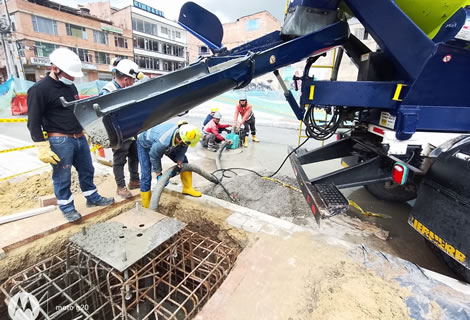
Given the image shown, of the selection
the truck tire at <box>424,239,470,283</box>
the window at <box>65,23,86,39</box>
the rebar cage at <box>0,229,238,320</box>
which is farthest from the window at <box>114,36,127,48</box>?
the truck tire at <box>424,239,470,283</box>

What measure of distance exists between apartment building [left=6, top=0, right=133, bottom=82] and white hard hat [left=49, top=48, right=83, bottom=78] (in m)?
24.9

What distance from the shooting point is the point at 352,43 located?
2869 mm

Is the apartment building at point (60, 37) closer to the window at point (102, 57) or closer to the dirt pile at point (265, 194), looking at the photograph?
the window at point (102, 57)

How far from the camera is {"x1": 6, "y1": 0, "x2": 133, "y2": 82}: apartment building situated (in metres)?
20.7

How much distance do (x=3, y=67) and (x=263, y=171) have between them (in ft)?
105

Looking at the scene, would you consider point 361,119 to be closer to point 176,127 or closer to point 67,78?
point 176,127

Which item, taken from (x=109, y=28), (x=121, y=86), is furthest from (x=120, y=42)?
(x=121, y=86)

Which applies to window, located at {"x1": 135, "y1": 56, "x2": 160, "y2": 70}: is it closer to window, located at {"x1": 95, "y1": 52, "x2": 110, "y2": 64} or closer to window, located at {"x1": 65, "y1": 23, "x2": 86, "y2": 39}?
window, located at {"x1": 95, "y1": 52, "x2": 110, "y2": 64}

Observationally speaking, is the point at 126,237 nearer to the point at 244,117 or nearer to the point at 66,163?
the point at 66,163

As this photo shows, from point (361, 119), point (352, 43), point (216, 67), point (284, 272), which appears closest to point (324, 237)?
point (284, 272)

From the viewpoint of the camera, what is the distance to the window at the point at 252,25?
109 feet

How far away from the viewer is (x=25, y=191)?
3553 mm

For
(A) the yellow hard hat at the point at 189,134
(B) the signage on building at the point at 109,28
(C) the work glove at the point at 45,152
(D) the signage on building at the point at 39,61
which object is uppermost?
(B) the signage on building at the point at 109,28

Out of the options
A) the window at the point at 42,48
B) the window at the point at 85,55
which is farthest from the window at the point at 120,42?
the window at the point at 42,48
